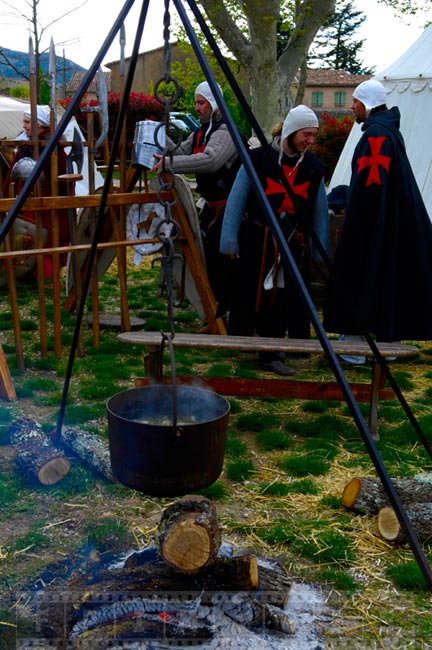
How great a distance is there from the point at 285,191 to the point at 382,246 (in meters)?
0.73

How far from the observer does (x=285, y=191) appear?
16.3 feet

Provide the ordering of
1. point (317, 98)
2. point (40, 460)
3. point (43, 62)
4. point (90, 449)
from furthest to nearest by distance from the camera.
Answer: point (317, 98)
point (43, 62)
point (90, 449)
point (40, 460)

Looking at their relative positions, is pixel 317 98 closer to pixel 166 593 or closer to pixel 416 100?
pixel 416 100

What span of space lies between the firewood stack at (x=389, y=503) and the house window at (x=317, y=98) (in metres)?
51.7

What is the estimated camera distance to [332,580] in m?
2.96

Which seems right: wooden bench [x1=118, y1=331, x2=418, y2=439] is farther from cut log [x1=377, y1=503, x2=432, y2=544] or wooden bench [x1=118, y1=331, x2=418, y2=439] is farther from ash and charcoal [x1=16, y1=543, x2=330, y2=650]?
ash and charcoal [x1=16, y1=543, x2=330, y2=650]

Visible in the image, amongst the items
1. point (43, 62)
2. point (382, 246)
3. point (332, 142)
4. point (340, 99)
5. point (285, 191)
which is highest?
point (340, 99)

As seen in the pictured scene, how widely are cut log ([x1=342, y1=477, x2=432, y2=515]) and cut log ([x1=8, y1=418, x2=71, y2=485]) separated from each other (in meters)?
1.36

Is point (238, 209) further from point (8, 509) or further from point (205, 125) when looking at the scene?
point (8, 509)

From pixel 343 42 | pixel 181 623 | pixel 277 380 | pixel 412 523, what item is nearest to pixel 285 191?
pixel 277 380

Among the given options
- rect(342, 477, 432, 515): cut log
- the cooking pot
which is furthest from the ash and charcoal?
rect(342, 477, 432, 515): cut log

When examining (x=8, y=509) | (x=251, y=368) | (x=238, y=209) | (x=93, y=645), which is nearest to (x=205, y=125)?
(x=238, y=209)

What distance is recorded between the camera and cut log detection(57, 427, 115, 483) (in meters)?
3.77

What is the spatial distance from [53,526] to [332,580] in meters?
1.22
